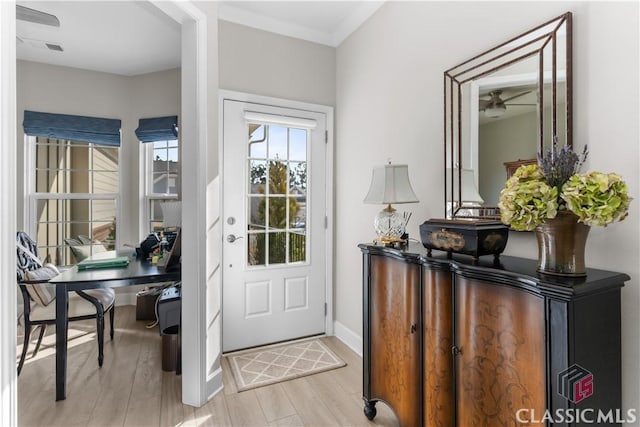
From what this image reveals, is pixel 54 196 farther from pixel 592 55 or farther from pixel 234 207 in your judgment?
pixel 592 55

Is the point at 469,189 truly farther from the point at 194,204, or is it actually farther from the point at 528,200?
the point at 194,204

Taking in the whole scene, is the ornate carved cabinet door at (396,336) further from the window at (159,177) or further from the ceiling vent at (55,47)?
the ceiling vent at (55,47)

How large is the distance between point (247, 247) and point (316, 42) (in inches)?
78.8

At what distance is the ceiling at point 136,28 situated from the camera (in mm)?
2707

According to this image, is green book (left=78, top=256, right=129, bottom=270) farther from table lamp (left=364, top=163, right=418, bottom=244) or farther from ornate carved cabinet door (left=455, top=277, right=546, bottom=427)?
ornate carved cabinet door (left=455, top=277, right=546, bottom=427)

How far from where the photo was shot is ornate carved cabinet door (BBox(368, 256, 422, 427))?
1641mm

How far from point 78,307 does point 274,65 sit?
2.51 meters

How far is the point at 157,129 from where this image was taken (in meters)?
3.97

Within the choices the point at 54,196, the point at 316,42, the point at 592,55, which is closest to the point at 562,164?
the point at 592,55

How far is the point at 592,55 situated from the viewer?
130 centimetres

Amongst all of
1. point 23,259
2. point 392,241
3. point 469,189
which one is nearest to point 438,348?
point 392,241

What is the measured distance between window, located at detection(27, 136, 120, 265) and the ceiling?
1001 millimetres

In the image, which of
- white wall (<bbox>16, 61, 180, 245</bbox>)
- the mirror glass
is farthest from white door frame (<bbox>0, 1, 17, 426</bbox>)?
white wall (<bbox>16, 61, 180, 245</bbox>)
